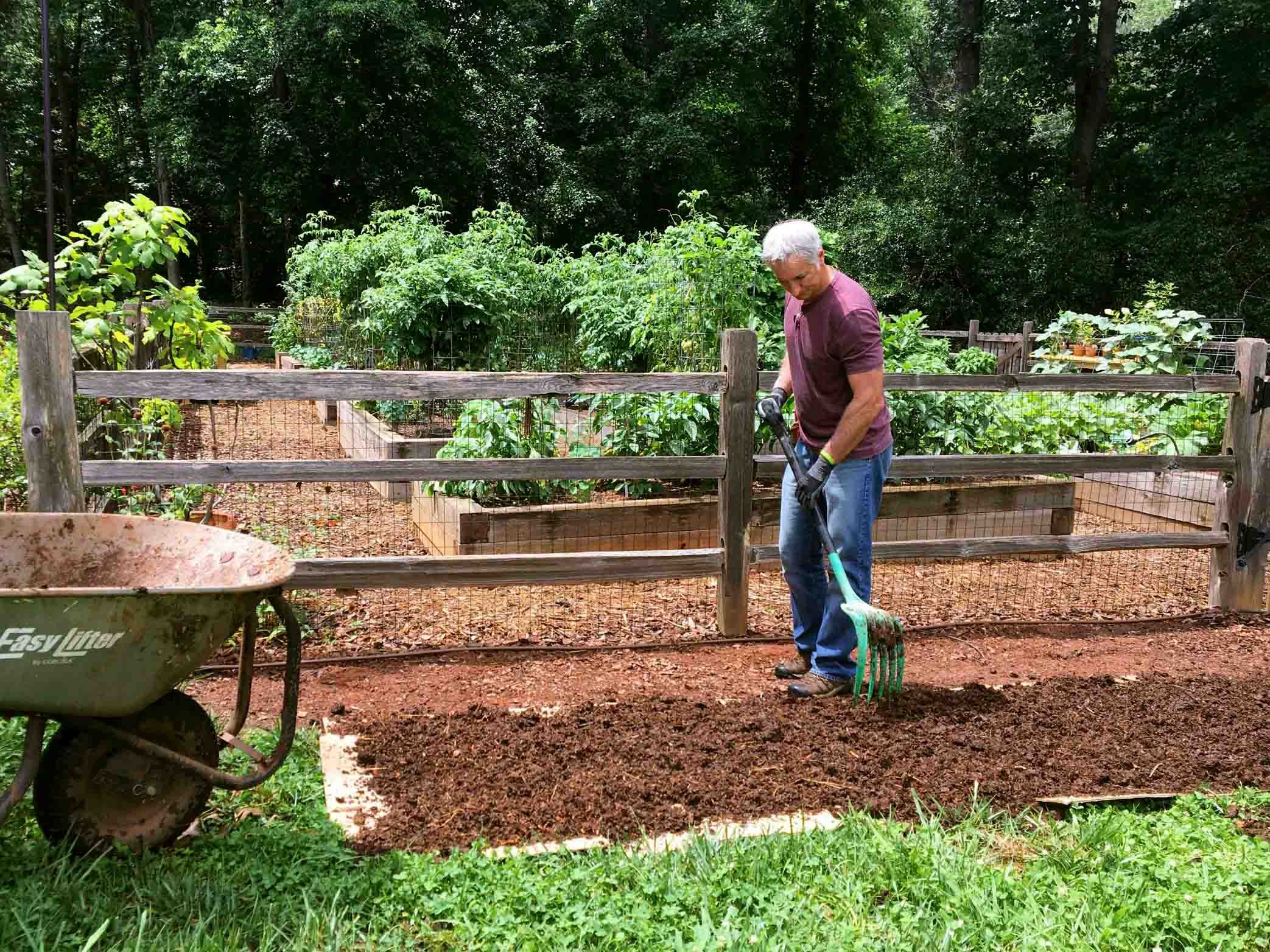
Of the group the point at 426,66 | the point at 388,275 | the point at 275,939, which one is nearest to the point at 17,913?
the point at 275,939

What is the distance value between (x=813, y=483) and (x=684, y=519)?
211 cm

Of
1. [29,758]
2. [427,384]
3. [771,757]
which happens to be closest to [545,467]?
[427,384]

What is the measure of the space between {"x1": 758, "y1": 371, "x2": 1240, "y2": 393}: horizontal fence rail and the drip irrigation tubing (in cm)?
125

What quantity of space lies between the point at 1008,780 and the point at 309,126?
83.9 feet

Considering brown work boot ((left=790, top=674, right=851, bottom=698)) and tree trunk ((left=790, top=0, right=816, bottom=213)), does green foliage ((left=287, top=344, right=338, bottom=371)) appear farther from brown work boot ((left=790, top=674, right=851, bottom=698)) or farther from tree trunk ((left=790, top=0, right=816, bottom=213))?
tree trunk ((left=790, top=0, right=816, bottom=213))

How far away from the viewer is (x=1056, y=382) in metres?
5.47

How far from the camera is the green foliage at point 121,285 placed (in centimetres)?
506

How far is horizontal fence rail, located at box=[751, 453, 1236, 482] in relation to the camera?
16.5ft

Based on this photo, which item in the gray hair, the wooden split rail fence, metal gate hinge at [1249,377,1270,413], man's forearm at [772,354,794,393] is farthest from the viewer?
metal gate hinge at [1249,377,1270,413]

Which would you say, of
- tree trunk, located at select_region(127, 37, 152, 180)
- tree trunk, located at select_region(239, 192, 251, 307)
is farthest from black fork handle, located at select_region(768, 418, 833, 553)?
tree trunk, located at select_region(127, 37, 152, 180)

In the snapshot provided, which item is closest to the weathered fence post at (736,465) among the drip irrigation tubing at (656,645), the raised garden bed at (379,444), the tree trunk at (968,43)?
the drip irrigation tubing at (656,645)

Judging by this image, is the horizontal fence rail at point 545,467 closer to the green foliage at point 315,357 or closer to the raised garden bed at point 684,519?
the raised garden bed at point 684,519

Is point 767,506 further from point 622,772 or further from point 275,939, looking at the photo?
point 275,939

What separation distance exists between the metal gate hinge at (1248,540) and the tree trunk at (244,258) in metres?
26.0
